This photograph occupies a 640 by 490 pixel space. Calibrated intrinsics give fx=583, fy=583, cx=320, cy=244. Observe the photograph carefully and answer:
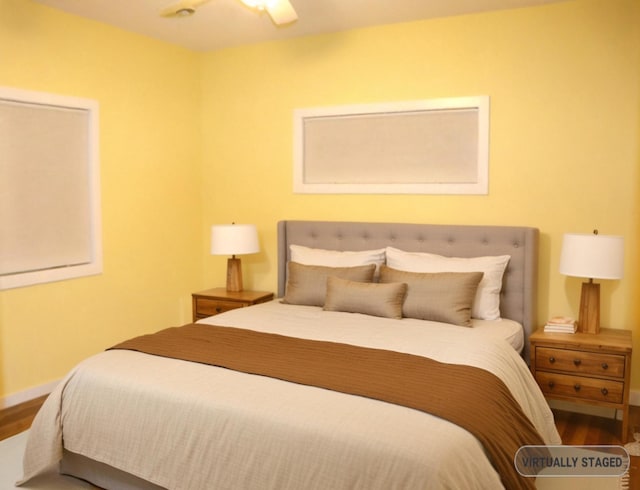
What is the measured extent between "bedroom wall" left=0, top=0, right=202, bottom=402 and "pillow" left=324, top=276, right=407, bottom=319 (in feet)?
5.54

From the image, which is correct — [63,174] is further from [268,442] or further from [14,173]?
[268,442]

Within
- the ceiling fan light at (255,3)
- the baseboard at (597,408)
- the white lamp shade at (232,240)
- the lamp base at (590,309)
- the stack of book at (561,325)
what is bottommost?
the baseboard at (597,408)

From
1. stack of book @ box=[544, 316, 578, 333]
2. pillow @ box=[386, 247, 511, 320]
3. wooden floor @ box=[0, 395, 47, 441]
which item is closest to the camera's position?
wooden floor @ box=[0, 395, 47, 441]

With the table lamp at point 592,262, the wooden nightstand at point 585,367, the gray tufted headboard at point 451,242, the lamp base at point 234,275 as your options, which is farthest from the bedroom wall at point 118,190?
the table lamp at point 592,262

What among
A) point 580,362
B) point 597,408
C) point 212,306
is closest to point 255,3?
point 212,306

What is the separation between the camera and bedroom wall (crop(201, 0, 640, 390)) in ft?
11.5

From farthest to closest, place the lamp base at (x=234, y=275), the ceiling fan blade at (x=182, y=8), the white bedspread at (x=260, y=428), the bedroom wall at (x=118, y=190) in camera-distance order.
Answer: the lamp base at (x=234, y=275)
the bedroom wall at (x=118, y=190)
the ceiling fan blade at (x=182, y=8)
the white bedspread at (x=260, y=428)

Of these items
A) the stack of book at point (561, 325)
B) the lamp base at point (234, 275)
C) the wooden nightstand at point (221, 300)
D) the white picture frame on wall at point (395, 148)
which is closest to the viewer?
the stack of book at point (561, 325)

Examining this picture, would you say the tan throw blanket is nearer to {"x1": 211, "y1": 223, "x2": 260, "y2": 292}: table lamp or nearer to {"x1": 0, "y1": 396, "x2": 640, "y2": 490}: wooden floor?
{"x1": 0, "y1": 396, "x2": 640, "y2": 490}: wooden floor

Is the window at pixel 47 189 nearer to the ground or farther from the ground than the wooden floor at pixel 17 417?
farther from the ground

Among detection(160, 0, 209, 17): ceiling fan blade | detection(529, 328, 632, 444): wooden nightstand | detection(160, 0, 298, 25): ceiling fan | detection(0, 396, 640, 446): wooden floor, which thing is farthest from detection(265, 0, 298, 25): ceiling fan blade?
detection(0, 396, 640, 446): wooden floor

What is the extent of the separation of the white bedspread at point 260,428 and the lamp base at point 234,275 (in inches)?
64.7

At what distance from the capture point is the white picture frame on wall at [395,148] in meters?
3.91

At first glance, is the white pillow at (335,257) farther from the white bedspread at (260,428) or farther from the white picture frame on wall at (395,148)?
the white bedspread at (260,428)
